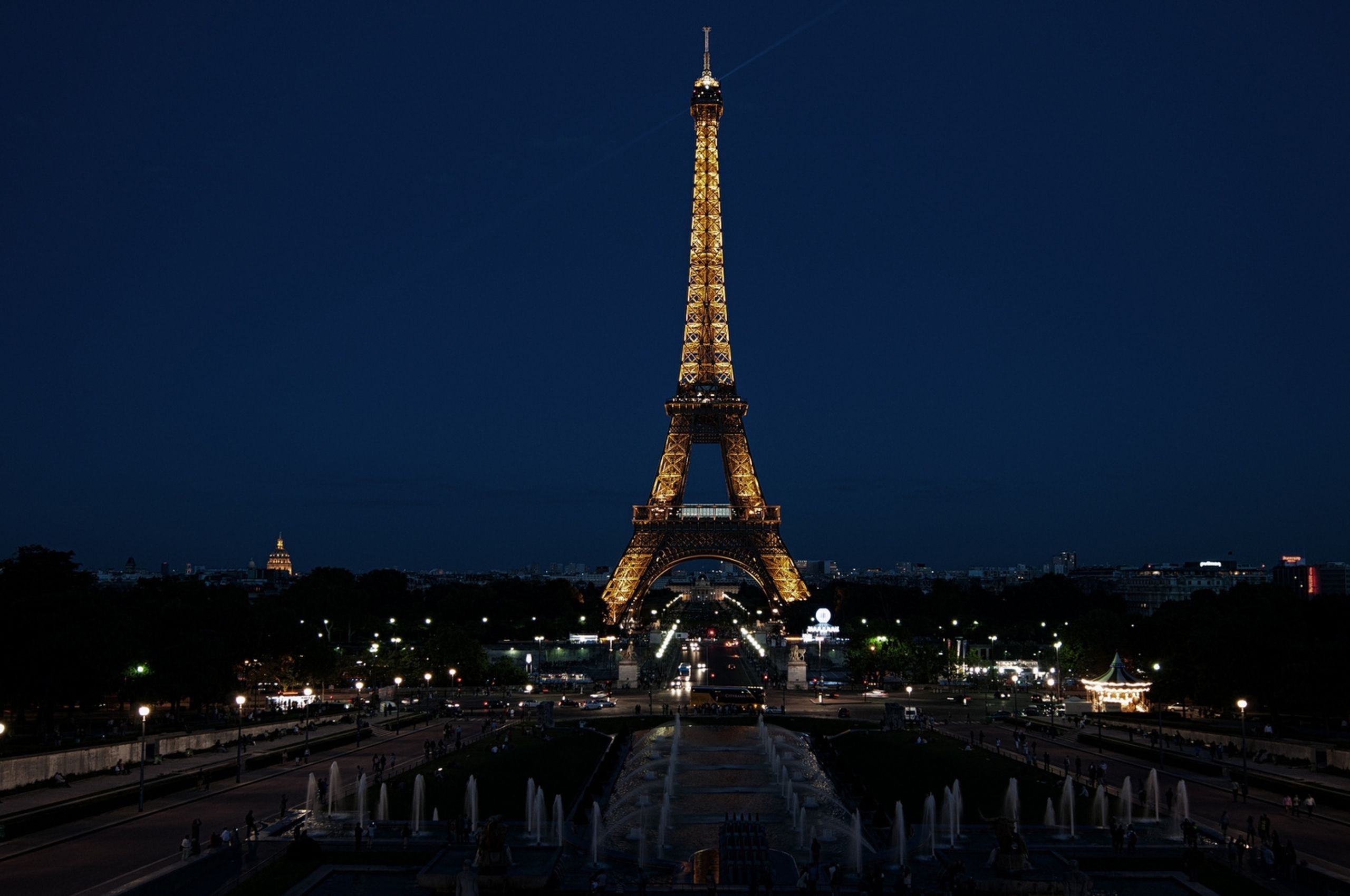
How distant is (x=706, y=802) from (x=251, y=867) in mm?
14562

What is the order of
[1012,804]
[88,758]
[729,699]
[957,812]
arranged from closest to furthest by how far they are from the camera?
[957,812], [1012,804], [88,758], [729,699]

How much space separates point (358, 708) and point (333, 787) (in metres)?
25.2

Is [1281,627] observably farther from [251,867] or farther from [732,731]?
[251,867]

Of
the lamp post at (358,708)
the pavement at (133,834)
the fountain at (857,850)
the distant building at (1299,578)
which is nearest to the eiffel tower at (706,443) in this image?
the lamp post at (358,708)

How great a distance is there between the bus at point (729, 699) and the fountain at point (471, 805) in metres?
26.9

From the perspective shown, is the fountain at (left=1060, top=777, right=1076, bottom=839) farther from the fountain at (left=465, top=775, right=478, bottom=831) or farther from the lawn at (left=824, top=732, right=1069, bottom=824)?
the fountain at (left=465, top=775, right=478, bottom=831)

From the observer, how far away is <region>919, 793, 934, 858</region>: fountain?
29172 mm

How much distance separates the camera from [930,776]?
39969 millimetres

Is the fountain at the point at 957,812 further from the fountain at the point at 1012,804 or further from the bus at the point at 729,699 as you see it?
the bus at the point at 729,699

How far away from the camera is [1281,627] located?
5409 centimetres

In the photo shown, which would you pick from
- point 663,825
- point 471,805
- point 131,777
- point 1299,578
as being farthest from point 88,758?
point 1299,578

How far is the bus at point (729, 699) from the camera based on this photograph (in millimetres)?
61250

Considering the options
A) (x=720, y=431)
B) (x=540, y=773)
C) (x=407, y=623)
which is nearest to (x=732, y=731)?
(x=540, y=773)

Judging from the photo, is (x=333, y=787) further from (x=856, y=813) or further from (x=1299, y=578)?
(x=1299, y=578)
